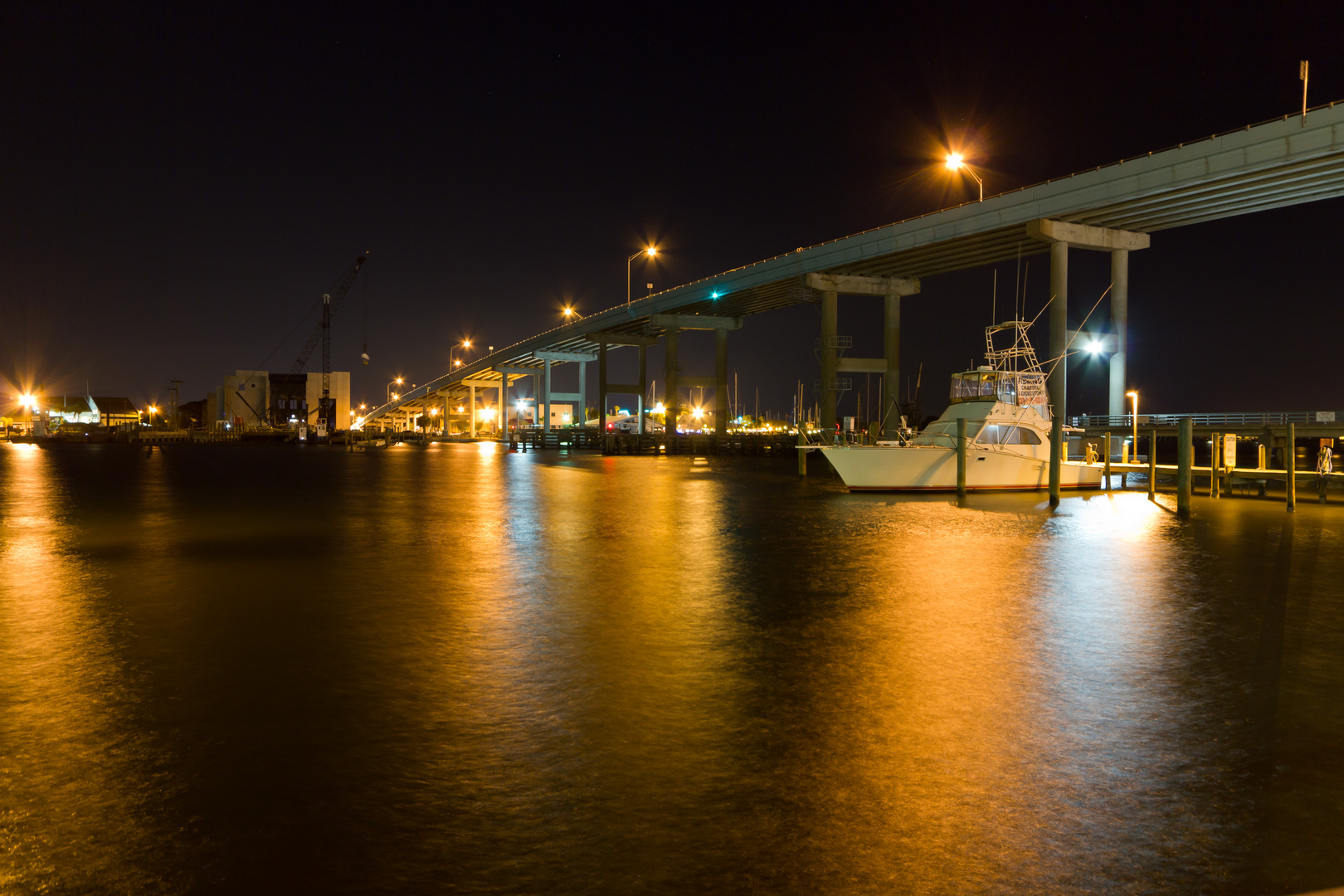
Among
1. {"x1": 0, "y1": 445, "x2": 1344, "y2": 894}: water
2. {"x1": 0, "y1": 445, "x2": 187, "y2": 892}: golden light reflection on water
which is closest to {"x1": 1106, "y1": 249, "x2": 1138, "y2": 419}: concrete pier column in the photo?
{"x1": 0, "y1": 445, "x2": 1344, "y2": 894}: water

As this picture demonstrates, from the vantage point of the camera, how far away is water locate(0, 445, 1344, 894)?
4.91 m

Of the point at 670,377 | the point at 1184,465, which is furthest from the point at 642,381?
the point at 1184,465

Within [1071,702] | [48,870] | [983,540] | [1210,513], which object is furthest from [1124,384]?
[48,870]

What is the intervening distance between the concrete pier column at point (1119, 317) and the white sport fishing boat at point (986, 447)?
11971mm

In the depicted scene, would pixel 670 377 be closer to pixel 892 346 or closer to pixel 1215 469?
pixel 892 346

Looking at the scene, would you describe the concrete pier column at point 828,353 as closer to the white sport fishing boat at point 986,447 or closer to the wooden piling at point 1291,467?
the white sport fishing boat at point 986,447

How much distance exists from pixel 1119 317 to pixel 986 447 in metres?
19.5

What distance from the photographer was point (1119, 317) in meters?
49.9

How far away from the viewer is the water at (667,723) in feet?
16.1

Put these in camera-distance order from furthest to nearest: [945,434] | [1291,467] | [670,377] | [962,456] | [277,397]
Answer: [277,397], [670,377], [945,434], [962,456], [1291,467]

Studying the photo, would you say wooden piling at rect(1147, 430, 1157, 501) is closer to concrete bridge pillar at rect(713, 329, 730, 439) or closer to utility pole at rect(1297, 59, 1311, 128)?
utility pole at rect(1297, 59, 1311, 128)

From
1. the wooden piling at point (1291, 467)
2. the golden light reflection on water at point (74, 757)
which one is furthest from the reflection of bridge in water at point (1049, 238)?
the golden light reflection on water at point (74, 757)

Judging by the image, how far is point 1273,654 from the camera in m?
9.93

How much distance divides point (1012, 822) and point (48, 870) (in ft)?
18.2
